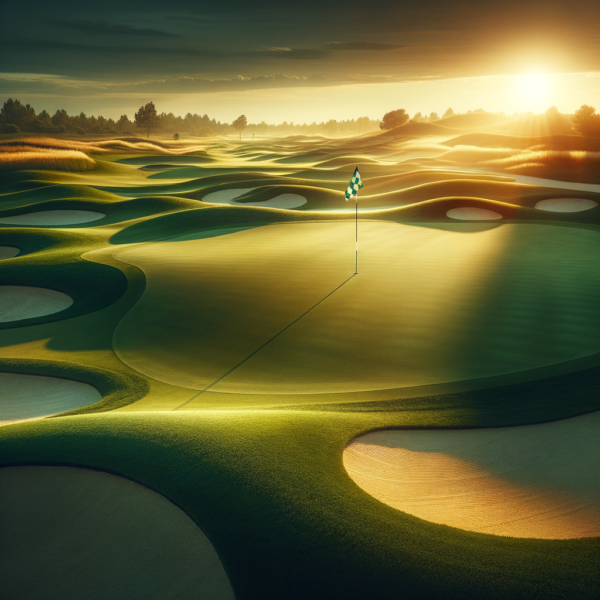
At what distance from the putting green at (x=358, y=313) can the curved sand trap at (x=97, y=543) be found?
4.26 metres

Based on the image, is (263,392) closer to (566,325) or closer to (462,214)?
(566,325)

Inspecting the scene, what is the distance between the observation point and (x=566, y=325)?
1170cm

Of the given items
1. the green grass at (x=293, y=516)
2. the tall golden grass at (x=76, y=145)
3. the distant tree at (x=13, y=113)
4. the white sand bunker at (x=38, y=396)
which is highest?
the distant tree at (x=13, y=113)

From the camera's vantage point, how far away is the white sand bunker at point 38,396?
32.0 ft

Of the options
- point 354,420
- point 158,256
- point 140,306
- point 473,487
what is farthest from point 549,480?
point 158,256

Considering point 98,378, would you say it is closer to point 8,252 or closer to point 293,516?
point 293,516

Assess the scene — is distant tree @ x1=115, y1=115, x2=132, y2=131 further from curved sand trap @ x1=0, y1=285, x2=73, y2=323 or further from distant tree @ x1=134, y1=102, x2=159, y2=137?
curved sand trap @ x1=0, y1=285, x2=73, y2=323

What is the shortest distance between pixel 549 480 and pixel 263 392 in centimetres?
510

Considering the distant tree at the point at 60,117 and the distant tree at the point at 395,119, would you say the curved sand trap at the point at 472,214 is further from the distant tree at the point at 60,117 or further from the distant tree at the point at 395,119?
the distant tree at the point at 60,117

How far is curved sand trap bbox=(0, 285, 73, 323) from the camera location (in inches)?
637

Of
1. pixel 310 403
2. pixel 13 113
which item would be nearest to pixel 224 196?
pixel 310 403

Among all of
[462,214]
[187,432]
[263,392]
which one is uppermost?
[462,214]

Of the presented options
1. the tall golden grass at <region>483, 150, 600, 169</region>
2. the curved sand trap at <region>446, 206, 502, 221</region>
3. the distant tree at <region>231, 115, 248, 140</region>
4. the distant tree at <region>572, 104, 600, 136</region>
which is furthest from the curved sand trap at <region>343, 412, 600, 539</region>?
the distant tree at <region>231, 115, 248, 140</region>

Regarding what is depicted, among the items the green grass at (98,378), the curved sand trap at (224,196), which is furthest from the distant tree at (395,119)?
the green grass at (98,378)
